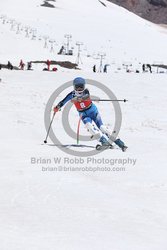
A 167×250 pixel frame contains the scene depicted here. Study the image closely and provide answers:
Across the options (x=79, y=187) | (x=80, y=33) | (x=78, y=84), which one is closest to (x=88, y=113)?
(x=78, y=84)

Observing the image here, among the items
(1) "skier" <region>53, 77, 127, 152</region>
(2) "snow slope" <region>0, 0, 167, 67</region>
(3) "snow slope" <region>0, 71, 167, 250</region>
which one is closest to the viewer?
(3) "snow slope" <region>0, 71, 167, 250</region>

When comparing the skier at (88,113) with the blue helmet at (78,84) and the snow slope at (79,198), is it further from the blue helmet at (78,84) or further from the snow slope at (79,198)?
the snow slope at (79,198)

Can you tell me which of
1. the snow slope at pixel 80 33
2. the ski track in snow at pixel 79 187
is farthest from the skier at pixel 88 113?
the snow slope at pixel 80 33

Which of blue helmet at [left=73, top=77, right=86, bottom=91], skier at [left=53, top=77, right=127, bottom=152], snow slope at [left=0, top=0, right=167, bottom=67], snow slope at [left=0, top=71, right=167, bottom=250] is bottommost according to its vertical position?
snow slope at [left=0, top=71, right=167, bottom=250]

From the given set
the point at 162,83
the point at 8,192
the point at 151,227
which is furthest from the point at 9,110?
the point at 162,83

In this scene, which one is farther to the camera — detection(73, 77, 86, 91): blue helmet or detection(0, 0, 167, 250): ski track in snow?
detection(73, 77, 86, 91): blue helmet

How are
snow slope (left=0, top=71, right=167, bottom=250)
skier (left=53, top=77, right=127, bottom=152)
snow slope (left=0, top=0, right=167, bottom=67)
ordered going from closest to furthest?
snow slope (left=0, top=71, right=167, bottom=250), skier (left=53, top=77, right=127, bottom=152), snow slope (left=0, top=0, right=167, bottom=67)

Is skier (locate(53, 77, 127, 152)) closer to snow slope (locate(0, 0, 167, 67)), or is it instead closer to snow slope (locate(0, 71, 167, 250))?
snow slope (locate(0, 71, 167, 250))

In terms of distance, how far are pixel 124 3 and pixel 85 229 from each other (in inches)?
7096

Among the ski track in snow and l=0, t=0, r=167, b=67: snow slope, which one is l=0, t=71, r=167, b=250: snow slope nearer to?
the ski track in snow

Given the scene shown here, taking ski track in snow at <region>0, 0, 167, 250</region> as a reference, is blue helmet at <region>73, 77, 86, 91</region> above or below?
above

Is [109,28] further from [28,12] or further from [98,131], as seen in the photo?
[98,131]

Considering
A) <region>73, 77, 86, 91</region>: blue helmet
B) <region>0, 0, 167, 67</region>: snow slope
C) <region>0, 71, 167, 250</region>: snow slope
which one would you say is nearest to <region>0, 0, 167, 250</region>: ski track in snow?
<region>0, 71, 167, 250</region>: snow slope

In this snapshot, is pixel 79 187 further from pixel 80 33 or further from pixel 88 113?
pixel 80 33
